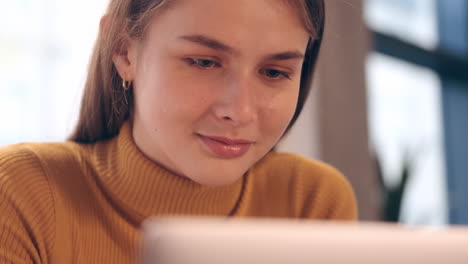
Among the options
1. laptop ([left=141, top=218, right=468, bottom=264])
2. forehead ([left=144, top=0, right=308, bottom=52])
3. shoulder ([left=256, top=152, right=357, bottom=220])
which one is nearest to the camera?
laptop ([left=141, top=218, right=468, bottom=264])

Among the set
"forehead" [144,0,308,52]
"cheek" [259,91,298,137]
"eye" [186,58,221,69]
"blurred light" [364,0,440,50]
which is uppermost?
"blurred light" [364,0,440,50]

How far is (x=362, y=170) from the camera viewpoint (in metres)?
2.88

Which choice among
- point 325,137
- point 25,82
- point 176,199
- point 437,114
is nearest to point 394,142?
point 437,114

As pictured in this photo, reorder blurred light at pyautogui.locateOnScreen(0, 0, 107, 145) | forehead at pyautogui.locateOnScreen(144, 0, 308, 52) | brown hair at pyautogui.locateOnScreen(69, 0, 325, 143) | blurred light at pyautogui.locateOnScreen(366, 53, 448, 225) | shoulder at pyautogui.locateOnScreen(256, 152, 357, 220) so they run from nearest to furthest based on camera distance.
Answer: forehead at pyautogui.locateOnScreen(144, 0, 308, 52) < brown hair at pyautogui.locateOnScreen(69, 0, 325, 143) < shoulder at pyautogui.locateOnScreen(256, 152, 357, 220) < blurred light at pyautogui.locateOnScreen(0, 0, 107, 145) < blurred light at pyautogui.locateOnScreen(366, 53, 448, 225)

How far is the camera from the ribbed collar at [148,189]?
3.64ft

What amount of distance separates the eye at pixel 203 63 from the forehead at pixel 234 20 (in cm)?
5

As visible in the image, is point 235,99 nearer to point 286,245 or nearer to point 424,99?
point 286,245

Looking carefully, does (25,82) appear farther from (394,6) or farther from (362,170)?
(394,6)

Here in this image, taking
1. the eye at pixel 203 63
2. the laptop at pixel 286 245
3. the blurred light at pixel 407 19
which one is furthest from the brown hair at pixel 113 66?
the blurred light at pixel 407 19

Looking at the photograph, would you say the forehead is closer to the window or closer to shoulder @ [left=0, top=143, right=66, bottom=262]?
shoulder @ [left=0, top=143, right=66, bottom=262]

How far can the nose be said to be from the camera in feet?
3.04

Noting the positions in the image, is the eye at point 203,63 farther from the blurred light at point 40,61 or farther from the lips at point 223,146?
the blurred light at point 40,61

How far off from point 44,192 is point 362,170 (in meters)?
2.06

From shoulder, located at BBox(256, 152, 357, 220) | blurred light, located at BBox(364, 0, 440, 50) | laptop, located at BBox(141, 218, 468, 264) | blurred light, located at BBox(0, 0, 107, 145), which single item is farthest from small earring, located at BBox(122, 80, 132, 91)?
blurred light, located at BBox(364, 0, 440, 50)
